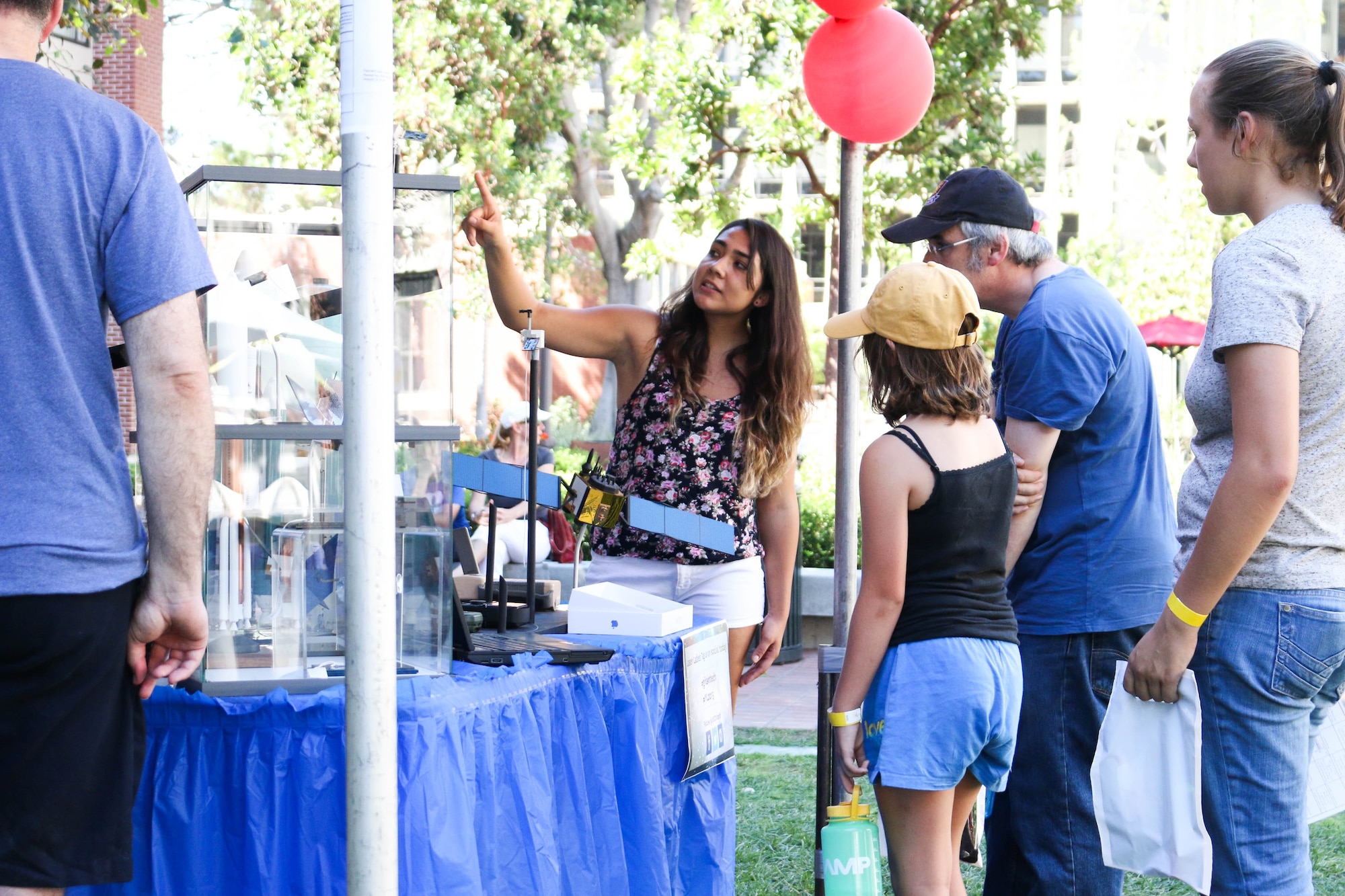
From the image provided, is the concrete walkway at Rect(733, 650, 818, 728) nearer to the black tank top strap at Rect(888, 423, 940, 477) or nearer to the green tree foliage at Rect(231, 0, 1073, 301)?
the green tree foliage at Rect(231, 0, 1073, 301)

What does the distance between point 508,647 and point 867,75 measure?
2052mm

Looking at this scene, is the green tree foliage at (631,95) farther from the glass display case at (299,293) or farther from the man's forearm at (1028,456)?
the glass display case at (299,293)

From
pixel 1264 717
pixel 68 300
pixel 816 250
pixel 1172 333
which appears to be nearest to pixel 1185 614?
pixel 1264 717

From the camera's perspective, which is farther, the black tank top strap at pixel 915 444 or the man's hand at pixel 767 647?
the man's hand at pixel 767 647

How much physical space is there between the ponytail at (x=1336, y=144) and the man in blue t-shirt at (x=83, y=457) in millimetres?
1727

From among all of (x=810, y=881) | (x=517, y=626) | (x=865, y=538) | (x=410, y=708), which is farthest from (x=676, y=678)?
(x=810, y=881)

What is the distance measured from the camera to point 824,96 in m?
3.73

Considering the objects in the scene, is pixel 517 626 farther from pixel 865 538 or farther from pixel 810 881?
pixel 810 881

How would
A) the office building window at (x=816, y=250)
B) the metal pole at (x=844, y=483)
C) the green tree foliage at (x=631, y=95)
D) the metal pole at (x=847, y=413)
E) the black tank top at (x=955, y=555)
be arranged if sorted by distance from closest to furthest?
the black tank top at (x=955, y=555) → the metal pole at (x=844, y=483) → the metal pole at (x=847, y=413) → the green tree foliage at (x=631, y=95) → the office building window at (x=816, y=250)

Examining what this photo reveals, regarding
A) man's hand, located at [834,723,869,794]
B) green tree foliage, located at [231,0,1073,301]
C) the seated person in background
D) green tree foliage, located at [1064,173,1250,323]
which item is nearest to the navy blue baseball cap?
man's hand, located at [834,723,869,794]

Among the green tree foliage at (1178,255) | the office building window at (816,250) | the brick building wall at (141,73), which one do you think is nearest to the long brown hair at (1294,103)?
the brick building wall at (141,73)

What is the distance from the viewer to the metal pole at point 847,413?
11.0ft

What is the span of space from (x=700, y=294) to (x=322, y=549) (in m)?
1.29

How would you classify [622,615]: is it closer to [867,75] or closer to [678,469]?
[678,469]
